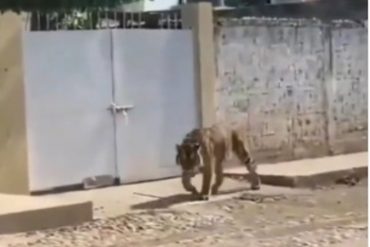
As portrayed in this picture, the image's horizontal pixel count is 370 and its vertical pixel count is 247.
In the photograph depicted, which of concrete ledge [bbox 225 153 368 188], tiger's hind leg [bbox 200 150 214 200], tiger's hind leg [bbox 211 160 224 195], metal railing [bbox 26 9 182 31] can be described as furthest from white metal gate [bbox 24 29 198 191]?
tiger's hind leg [bbox 200 150 214 200]

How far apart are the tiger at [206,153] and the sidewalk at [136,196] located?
6.4 inches

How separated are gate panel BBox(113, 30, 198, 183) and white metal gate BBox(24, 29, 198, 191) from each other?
0.01 metres

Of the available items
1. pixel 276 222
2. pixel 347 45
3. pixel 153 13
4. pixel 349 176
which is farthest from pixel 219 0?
pixel 276 222

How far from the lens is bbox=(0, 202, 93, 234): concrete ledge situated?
7449 millimetres

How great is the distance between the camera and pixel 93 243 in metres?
7.04

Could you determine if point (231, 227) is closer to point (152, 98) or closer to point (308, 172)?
point (308, 172)

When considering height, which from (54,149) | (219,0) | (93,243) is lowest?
(93,243)

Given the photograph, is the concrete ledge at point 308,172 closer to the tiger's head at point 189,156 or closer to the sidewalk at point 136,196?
the sidewalk at point 136,196

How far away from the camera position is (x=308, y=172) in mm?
10320

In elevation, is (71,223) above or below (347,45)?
below

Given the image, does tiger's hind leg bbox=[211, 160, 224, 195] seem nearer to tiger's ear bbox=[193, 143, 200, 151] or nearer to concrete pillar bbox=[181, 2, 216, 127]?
tiger's ear bbox=[193, 143, 200, 151]

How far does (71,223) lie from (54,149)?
2083mm

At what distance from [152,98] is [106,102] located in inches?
24.5

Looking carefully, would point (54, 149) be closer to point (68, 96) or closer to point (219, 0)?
point (68, 96)
